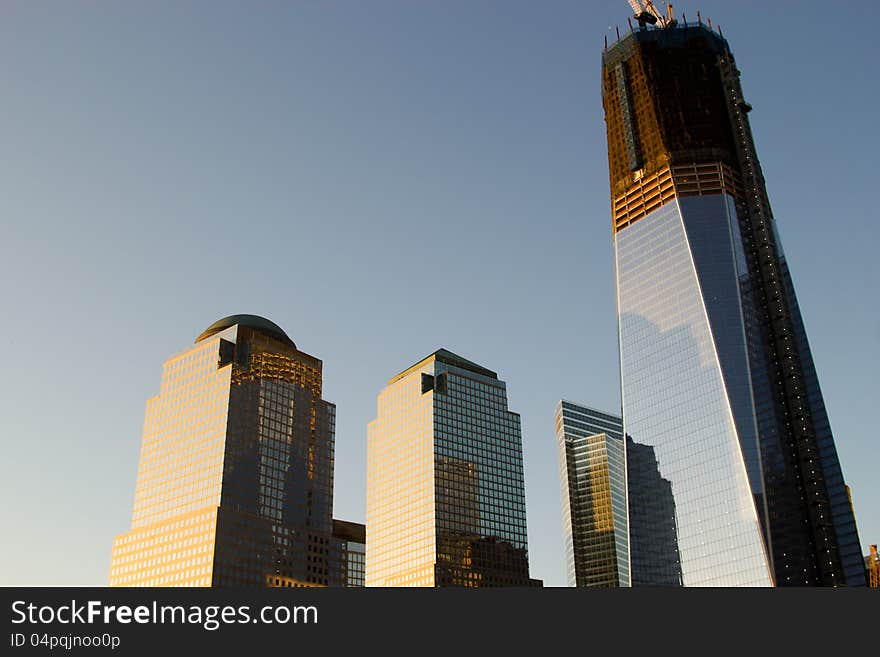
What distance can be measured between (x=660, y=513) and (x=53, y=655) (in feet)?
551

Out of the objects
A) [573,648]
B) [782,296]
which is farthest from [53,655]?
[782,296]

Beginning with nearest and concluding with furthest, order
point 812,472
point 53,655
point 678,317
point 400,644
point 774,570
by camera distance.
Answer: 1. point 53,655
2. point 400,644
3. point 774,570
4. point 812,472
5. point 678,317

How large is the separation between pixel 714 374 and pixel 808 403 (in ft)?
72.0

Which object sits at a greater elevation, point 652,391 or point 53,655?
point 652,391

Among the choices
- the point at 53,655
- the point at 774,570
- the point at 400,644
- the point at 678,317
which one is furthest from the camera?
the point at 678,317

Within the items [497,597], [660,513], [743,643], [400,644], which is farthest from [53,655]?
[660,513]

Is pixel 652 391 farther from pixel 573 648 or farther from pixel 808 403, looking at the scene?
pixel 573 648

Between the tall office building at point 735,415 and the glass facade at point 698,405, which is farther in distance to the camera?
the glass facade at point 698,405

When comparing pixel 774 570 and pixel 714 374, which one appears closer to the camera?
pixel 774 570

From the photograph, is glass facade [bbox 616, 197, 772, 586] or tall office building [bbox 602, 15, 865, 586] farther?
glass facade [bbox 616, 197, 772, 586]

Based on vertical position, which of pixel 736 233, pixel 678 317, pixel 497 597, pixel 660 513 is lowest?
pixel 497 597

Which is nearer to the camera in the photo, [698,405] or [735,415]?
[735,415]

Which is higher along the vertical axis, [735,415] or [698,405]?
[698,405]

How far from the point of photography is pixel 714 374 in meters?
177
